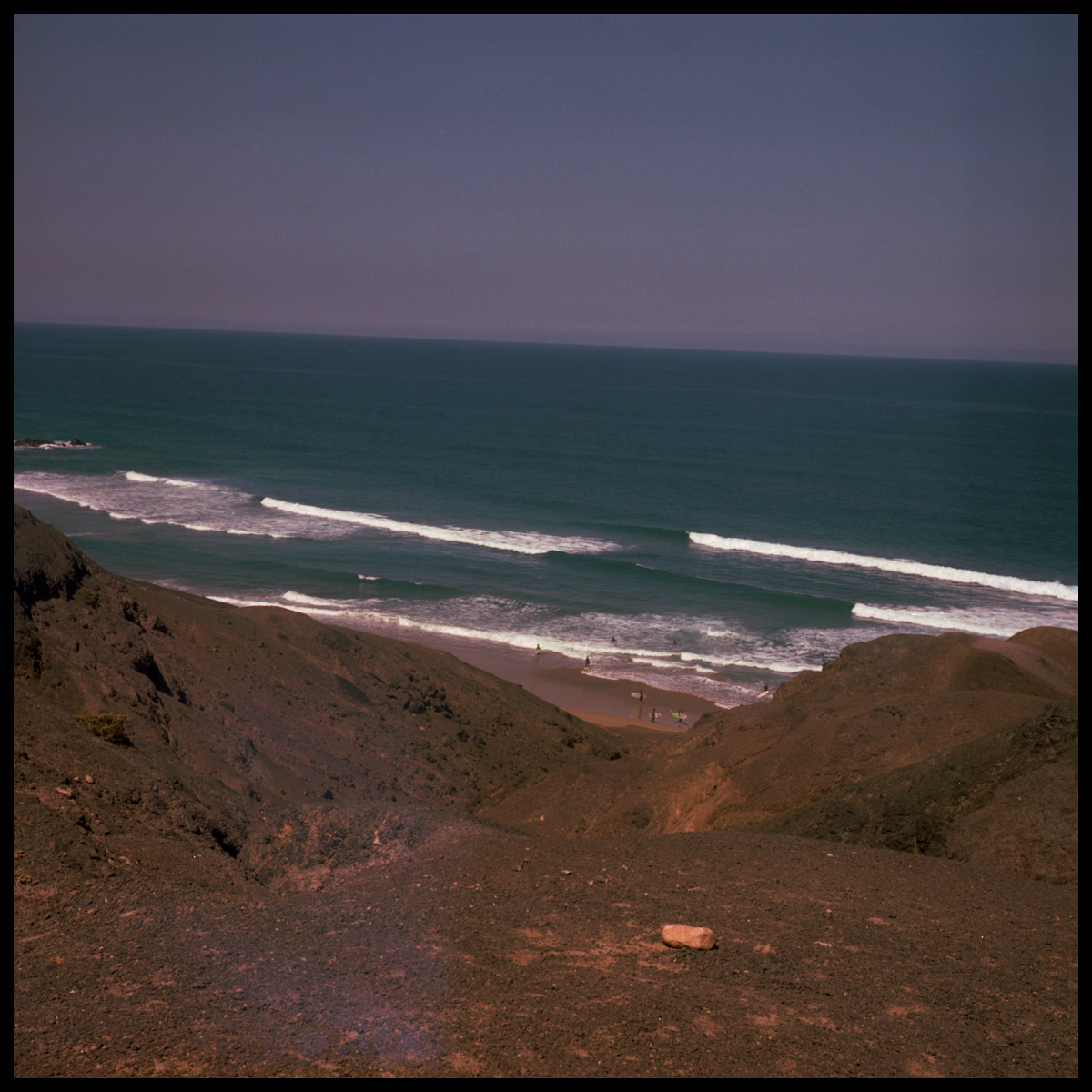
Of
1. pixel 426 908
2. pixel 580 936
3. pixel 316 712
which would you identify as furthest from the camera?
pixel 316 712

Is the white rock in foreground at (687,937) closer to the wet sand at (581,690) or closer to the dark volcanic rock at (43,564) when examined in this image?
the dark volcanic rock at (43,564)

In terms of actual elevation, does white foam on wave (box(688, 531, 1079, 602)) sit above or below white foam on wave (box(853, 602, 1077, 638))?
above

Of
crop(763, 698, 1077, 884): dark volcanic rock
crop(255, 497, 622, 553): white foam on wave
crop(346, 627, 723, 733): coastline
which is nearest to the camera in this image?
crop(763, 698, 1077, 884): dark volcanic rock

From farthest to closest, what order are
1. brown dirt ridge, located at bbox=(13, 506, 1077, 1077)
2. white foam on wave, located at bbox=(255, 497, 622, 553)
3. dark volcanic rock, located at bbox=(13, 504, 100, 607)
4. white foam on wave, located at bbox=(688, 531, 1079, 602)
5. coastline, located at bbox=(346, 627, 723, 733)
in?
white foam on wave, located at bbox=(255, 497, 622, 553)
white foam on wave, located at bbox=(688, 531, 1079, 602)
coastline, located at bbox=(346, 627, 723, 733)
dark volcanic rock, located at bbox=(13, 504, 100, 607)
brown dirt ridge, located at bbox=(13, 506, 1077, 1077)

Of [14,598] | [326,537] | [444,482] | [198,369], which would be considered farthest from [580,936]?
[198,369]

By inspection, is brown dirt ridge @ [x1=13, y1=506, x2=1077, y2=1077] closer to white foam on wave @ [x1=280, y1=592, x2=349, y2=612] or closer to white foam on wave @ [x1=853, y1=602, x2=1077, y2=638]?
white foam on wave @ [x1=280, y1=592, x2=349, y2=612]

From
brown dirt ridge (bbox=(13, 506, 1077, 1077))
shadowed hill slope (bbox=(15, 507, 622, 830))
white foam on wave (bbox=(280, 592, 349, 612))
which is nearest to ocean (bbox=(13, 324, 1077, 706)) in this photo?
white foam on wave (bbox=(280, 592, 349, 612))
